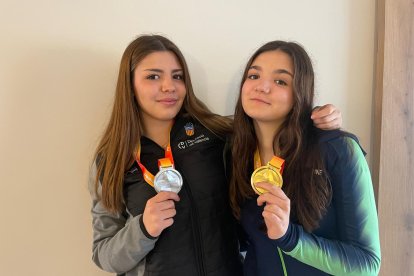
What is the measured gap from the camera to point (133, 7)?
65.9 inches

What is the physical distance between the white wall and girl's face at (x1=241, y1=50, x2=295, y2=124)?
0.42 m

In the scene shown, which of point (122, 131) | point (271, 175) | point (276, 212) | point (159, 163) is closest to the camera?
point (276, 212)

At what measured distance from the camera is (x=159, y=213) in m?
1.29

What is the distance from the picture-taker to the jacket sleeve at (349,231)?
1.23 meters

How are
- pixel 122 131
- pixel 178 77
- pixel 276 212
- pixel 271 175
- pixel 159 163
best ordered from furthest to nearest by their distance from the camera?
1. pixel 178 77
2. pixel 122 131
3. pixel 159 163
4. pixel 271 175
5. pixel 276 212

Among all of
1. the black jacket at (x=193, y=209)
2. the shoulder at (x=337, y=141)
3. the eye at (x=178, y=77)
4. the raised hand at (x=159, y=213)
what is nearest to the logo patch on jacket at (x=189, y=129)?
the black jacket at (x=193, y=209)

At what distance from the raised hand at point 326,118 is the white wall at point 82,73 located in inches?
21.2

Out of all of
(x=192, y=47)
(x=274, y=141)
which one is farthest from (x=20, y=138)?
(x=274, y=141)

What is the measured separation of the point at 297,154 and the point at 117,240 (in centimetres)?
82

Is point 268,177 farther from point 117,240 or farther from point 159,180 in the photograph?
point 117,240

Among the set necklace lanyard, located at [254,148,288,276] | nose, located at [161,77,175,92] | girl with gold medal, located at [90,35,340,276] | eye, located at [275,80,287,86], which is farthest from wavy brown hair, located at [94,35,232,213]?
eye, located at [275,80,287,86]

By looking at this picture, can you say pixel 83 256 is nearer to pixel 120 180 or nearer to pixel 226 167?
pixel 120 180

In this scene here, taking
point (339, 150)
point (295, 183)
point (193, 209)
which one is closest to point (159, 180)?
point (193, 209)

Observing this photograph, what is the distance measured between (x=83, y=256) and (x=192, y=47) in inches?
48.9
